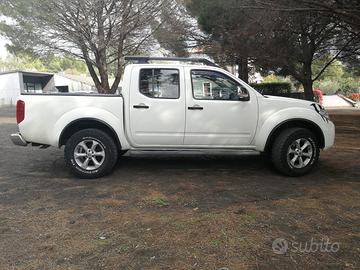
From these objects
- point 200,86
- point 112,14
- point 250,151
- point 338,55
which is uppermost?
point 112,14

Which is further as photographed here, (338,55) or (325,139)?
(338,55)

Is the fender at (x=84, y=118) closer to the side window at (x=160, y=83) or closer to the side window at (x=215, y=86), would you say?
the side window at (x=160, y=83)

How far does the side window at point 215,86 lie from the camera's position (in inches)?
268

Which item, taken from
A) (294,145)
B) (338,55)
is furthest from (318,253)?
(338,55)

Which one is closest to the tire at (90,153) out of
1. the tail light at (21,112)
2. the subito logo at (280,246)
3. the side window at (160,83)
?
the tail light at (21,112)

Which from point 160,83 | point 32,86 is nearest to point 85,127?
point 160,83

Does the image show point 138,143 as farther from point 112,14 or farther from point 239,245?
point 112,14

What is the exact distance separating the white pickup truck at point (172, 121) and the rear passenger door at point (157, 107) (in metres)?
0.02

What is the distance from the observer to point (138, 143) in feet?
22.2

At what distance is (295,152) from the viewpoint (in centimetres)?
680

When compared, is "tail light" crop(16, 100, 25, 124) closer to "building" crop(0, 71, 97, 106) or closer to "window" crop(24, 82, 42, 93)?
"building" crop(0, 71, 97, 106)

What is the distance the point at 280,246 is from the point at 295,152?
10.1 feet

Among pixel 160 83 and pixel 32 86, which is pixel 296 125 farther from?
pixel 32 86

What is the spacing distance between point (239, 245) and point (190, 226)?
0.67 m
